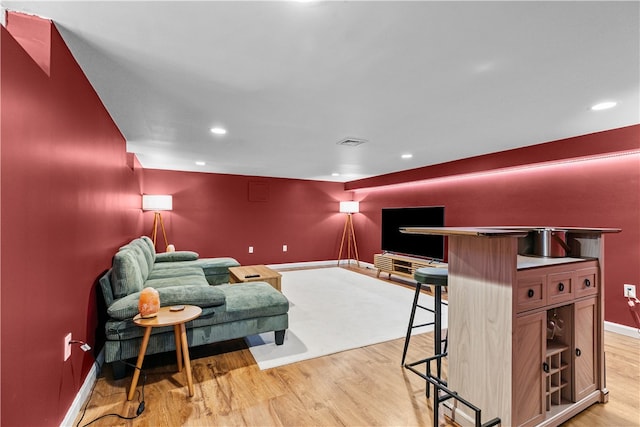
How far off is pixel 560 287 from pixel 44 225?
110 inches

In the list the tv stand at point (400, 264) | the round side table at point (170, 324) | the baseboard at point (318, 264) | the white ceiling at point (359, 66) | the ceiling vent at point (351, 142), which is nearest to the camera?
the white ceiling at point (359, 66)

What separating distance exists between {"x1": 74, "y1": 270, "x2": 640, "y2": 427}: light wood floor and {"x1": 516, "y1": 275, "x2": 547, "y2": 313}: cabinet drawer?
85 centimetres

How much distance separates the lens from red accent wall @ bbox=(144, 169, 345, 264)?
232 inches

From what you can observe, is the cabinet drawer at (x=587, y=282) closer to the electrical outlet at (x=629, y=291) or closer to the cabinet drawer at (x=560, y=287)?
the cabinet drawer at (x=560, y=287)

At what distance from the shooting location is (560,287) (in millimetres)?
1757

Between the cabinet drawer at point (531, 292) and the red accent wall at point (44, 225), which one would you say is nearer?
the red accent wall at point (44, 225)

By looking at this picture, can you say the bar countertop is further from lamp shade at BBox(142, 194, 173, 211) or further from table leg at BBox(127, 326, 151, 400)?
lamp shade at BBox(142, 194, 173, 211)

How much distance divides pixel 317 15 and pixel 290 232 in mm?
5802

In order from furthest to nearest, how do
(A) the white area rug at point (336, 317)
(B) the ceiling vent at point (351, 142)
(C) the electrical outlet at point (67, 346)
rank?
(B) the ceiling vent at point (351, 142), (A) the white area rug at point (336, 317), (C) the electrical outlet at point (67, 346)

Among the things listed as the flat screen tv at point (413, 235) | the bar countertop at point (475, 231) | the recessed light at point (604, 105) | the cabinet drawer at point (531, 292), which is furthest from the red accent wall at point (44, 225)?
the flat screen tv at point (413, 235)

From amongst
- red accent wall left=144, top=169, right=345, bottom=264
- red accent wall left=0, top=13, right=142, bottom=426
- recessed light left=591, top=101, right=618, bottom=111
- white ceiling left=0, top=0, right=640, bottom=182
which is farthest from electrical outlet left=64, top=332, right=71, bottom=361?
red accent wall left=144, top=169, right=345, bottom=264

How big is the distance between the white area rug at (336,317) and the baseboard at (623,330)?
1644mm

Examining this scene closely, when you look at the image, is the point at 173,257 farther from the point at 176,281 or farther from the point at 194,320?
the point at 194,320

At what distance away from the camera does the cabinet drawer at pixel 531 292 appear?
5.13 feet
